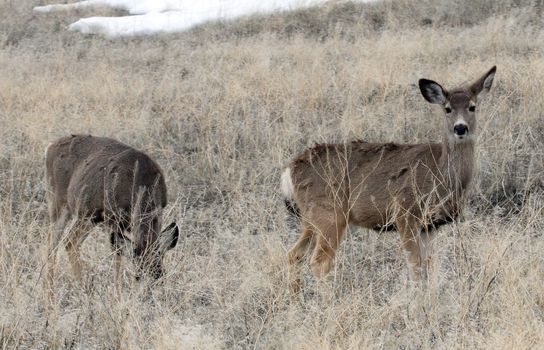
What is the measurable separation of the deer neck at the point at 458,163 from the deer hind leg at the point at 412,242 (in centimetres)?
38

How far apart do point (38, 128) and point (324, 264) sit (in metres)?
4.40

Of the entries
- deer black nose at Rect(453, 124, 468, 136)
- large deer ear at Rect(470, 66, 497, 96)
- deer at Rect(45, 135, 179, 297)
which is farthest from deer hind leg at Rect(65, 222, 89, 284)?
large deer ear at Rect(470, 66, 497, 96)

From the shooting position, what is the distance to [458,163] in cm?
573

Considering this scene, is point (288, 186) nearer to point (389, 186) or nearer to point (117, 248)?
point (389, 186)

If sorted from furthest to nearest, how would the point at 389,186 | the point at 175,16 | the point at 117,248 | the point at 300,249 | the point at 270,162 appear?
the point at 175,16
the point at 270,162
the point at 300,249
the point at 389,186
the point at 117,248

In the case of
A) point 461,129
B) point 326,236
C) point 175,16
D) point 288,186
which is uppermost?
point 461,129

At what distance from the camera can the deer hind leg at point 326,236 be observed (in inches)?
221

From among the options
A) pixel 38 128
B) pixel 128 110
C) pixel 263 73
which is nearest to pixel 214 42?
pixel 263 73

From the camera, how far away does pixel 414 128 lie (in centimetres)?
827

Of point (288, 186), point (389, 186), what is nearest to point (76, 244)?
point (288, 186)

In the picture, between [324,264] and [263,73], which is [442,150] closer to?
[324,264]

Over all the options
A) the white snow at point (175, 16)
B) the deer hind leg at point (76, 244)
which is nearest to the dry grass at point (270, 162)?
the deer hind leg at point (76, 244)

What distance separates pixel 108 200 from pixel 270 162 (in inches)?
90.4

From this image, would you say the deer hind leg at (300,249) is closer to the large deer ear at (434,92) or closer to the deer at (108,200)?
the deer at (108,200)
